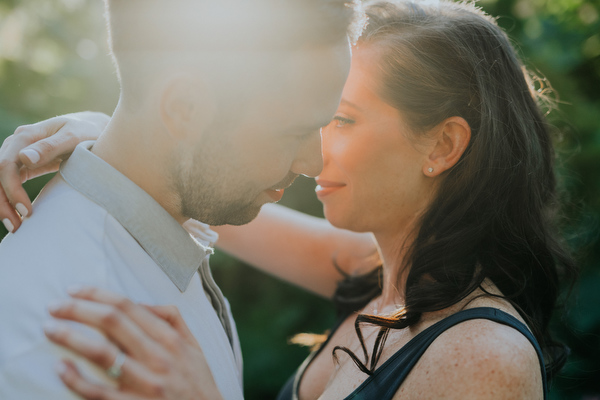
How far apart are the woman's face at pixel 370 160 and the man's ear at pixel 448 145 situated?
36 mm

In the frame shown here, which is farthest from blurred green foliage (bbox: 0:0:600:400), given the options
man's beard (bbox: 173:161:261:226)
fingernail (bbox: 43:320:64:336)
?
fingernail (bbox: 43:320:64:336)

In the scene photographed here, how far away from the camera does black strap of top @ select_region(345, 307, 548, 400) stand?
5.83 feet

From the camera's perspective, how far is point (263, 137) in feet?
5.46

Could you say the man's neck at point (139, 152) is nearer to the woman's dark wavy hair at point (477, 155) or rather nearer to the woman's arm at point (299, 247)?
the woman's dark wavy hair at point (477, 155)

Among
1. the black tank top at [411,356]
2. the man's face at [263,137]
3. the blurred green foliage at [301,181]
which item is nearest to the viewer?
the man's face at [263,137]

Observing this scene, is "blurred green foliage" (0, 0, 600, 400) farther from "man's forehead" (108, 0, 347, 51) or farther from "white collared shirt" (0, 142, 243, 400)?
"man's forehead" (108, 0, 347, 51)

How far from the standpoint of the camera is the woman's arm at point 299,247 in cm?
308

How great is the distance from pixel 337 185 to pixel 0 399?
162cm

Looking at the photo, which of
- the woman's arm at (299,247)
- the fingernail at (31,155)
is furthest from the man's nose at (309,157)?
the woman's arm at (299,247)

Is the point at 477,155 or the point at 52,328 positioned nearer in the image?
the point at 52,328

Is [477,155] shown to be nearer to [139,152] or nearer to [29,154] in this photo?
[139,152]

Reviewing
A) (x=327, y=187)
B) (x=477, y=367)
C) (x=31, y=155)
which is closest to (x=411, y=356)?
(x=477, y=367)

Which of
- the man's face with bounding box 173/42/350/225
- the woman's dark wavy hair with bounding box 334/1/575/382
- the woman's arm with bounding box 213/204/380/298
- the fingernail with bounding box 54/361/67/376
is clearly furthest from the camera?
the woman's arm with bounding box 213/204/380/298

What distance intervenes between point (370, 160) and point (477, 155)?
467mm
